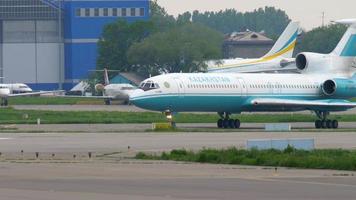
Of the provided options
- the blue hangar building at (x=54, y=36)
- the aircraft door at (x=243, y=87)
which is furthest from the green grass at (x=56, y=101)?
the aircraft door at (x=243, y=87)

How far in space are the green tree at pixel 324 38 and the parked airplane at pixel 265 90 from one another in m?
80.5

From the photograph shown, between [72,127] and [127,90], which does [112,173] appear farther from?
[127,90]

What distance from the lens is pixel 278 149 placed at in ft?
115

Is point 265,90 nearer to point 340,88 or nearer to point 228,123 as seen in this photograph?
point 228,123

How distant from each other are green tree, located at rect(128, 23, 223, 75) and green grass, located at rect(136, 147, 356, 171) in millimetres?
Answer: 76056

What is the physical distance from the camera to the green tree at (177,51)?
11050 centimetres

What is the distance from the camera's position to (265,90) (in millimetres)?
61062

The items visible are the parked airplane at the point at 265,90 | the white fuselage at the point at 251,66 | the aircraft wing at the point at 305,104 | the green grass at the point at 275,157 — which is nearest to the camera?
the green grass at the point at 275,157

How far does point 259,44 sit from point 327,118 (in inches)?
5064

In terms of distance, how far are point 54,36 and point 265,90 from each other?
3564 inches

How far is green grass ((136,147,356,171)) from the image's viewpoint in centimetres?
2984

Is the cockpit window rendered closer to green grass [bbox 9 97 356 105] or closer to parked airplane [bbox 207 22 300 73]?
green grass [bbox 9 97 356 105]

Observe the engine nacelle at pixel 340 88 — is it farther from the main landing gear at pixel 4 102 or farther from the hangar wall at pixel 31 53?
the hangar wall at pixel 31 53

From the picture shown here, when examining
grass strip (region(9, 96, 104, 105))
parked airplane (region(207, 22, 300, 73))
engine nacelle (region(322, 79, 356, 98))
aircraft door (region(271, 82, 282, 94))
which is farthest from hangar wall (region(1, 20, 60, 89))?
aircraft door (region(271, 82, 282, 94))
